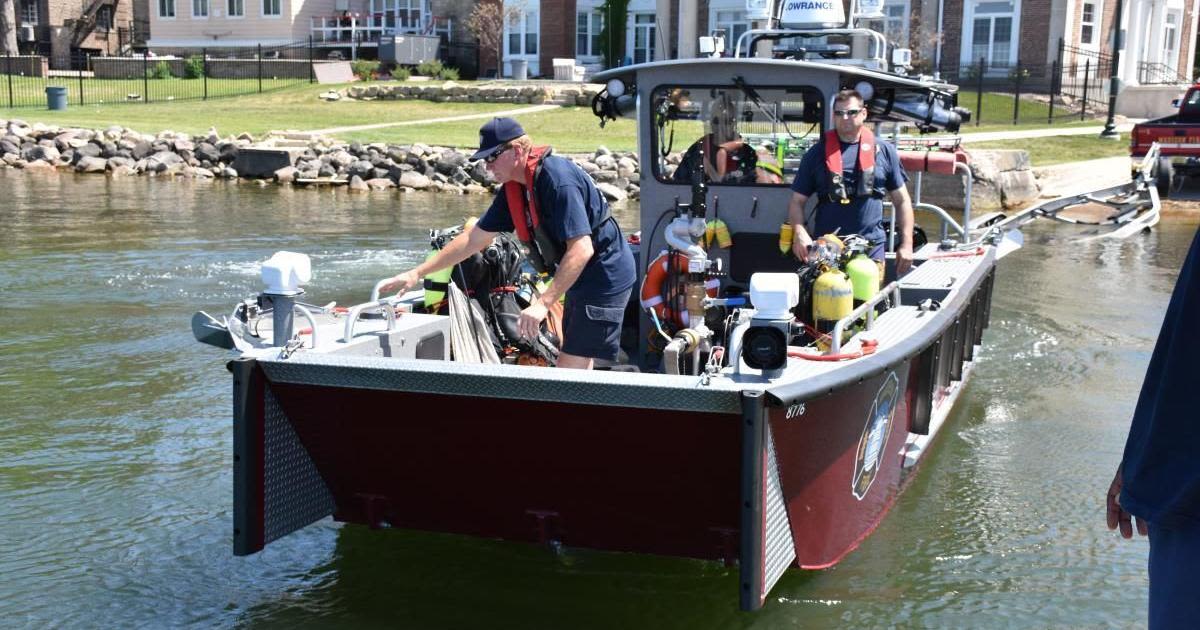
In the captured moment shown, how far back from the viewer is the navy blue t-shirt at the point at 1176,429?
2.59 metres

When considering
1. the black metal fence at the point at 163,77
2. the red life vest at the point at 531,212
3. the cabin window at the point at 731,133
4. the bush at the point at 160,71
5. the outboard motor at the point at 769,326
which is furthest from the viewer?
the bush at the point at 160,71

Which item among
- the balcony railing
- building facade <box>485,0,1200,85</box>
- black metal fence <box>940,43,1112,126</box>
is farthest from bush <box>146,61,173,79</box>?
black metal fence <box>940,43,1112,126</box>

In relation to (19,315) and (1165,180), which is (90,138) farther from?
(1165,180)

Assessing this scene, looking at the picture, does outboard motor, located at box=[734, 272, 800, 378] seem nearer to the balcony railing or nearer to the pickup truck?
the pickup truck

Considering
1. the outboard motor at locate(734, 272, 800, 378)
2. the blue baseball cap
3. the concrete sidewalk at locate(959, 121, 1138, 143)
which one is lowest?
the concrete sidewalk at locate(959, 121, 1138, 143)

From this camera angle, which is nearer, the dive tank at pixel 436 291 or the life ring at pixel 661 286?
Result: the dive tank at pixel 436 291

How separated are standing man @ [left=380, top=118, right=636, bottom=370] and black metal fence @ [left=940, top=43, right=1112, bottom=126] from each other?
27.6 m

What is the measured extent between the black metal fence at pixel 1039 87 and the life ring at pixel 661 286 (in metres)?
26.3

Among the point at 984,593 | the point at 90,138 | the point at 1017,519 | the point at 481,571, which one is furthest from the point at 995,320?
the point at 90,138

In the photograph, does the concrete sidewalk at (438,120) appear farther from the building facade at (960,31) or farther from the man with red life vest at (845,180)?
the man with red life vest at (845,180)

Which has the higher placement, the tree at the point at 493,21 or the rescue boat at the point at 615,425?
the tree at the point at 493,21

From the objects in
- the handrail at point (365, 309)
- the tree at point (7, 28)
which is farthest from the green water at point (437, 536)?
the tree at point (7, 28)

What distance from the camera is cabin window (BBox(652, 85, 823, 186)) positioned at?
788cm

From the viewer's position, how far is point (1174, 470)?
2662 mm
